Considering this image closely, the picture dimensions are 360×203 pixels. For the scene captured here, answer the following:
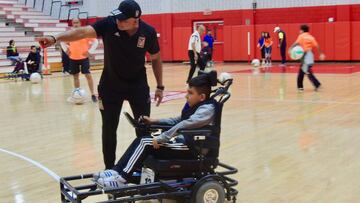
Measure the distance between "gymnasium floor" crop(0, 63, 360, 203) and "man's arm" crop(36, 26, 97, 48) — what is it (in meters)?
1.54

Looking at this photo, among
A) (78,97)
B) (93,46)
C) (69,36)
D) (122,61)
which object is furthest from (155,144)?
(93,46)

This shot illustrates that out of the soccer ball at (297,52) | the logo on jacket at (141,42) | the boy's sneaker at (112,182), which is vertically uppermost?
the logo on jacket at (141,42)

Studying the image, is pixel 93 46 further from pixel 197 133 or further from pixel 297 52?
pixel 197 133

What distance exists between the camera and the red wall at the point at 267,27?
26062 millimetres

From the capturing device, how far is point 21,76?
20594 mm

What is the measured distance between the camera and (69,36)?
14.5ft

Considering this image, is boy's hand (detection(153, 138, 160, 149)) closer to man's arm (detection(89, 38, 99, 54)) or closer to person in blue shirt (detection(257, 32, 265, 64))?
man's arm (detection(89, 38, 99, 54))

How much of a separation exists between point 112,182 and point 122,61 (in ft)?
3.84

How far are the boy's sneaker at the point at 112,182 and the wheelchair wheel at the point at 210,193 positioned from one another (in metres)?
0.61

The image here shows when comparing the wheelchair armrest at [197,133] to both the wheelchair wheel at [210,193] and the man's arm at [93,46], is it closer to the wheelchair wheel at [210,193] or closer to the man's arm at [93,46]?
the wheelchair wheel at [210,193]

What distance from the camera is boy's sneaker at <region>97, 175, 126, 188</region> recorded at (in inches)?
169

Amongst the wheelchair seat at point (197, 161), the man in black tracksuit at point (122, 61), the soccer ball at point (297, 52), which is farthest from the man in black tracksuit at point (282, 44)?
the wheelchair seat at point (197, 161)

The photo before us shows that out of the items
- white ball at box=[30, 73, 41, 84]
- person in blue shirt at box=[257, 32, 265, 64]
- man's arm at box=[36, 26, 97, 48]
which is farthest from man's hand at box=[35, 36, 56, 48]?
person in blue shirt at box=[257, 32, 265, 64]

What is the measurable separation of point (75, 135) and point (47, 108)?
12.1 ft
